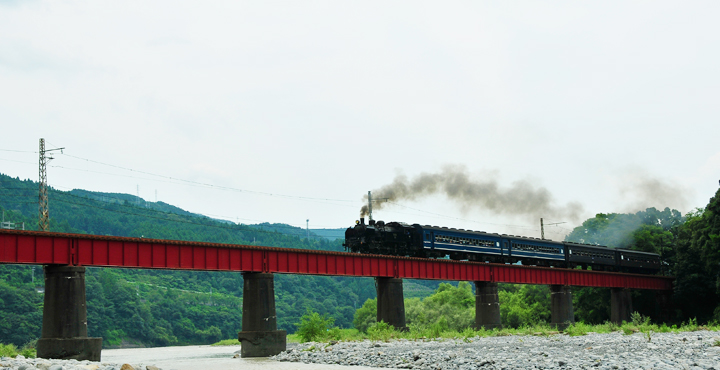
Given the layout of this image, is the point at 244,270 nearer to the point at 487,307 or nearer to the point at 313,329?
the point at 313,329

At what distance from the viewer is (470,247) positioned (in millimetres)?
63531

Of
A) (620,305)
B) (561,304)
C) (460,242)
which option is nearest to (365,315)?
(620,305)

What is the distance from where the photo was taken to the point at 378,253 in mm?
58719

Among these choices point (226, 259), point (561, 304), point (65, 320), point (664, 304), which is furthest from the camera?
point (664, 304)

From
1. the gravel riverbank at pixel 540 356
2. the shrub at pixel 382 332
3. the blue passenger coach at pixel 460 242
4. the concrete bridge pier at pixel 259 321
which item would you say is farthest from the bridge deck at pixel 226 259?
the gravel riverbank at pixel 540 356

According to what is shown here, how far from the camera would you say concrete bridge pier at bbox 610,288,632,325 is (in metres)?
78.0

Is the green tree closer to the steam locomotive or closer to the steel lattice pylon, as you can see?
the steam locomotive

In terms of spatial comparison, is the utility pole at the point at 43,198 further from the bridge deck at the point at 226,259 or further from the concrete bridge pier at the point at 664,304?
the concrete bridge pier at the point at 664,304

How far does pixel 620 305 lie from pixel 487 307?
2385 centimetres

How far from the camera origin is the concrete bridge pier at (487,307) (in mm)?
61719

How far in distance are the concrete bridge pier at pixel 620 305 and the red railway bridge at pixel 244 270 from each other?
1124cm

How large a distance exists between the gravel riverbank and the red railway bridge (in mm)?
4581

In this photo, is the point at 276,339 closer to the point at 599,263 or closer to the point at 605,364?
the point at 605,364

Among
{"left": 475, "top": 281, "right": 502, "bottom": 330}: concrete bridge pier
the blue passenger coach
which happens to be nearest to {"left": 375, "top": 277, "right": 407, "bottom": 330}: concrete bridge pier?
the blue passenger coach
